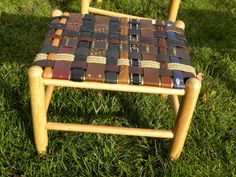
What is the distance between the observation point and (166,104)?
225 centimetres

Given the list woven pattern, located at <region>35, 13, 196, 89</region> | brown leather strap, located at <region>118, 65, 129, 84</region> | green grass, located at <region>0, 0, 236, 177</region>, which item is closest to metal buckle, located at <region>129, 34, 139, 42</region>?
woven pattern, located at <region>35, 13, 196, 89</region>

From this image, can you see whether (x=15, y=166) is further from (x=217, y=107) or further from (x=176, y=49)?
(x=217, y=107)

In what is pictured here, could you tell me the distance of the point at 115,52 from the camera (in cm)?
170

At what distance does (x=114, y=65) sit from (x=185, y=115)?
1.29 ft

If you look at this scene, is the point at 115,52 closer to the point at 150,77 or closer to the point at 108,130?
the point at 150,77

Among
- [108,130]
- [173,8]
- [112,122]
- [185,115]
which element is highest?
[173,8]

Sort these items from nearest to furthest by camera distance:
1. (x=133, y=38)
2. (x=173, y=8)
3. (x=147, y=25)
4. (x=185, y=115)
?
(x=185, y=115), (x=133, y=38), (x=147, y=25), (x=173, y=8)

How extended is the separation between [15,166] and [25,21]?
146 cm

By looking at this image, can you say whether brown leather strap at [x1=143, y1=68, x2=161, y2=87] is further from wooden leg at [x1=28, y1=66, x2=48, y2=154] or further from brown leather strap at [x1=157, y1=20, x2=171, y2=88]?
wooden leg at [x1=28, y1=66, x2=48, y2=154]

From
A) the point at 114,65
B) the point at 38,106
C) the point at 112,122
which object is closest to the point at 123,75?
the point at 114,65

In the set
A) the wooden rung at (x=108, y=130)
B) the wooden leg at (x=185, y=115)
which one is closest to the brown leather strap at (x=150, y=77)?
the wooden leg at (x=185, y=115)

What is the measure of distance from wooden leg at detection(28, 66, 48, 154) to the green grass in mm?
92

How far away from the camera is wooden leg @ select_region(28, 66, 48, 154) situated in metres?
1.52

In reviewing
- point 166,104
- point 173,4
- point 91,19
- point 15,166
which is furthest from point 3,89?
point 173,4
